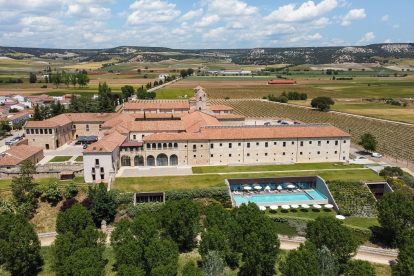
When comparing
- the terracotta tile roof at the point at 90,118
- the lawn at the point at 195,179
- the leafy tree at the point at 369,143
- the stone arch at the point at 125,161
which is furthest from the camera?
the terracotta tile roof at the point at 90,118

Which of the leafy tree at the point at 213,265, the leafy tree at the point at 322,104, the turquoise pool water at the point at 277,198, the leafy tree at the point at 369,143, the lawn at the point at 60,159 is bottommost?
the turquoise pool water at the point at 277,198

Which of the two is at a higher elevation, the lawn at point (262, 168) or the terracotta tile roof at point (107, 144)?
the terracotta tile roof at point (107, 144)

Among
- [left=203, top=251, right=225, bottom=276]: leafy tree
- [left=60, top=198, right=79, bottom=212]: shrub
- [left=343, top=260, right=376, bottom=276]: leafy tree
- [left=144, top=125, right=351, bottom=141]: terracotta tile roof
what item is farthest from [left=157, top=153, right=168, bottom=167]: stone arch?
[left=343, top=260, right=376, bottom=276]: leafy tree

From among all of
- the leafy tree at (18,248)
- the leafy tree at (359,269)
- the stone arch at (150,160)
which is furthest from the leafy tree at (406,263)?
the stone arch at (150,160)

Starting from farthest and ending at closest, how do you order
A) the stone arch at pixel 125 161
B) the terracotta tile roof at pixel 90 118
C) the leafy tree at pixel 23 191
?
the terracotta tile roof at pixel 90 118, the stone arch at pixel 125 161, the leafy tree at pixel 23 191

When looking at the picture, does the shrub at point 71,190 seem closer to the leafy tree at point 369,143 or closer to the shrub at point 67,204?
the shrub at point 67,204

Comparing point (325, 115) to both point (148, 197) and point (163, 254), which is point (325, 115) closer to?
point (148, 197)

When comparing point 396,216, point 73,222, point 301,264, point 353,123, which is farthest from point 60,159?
point 353,123
